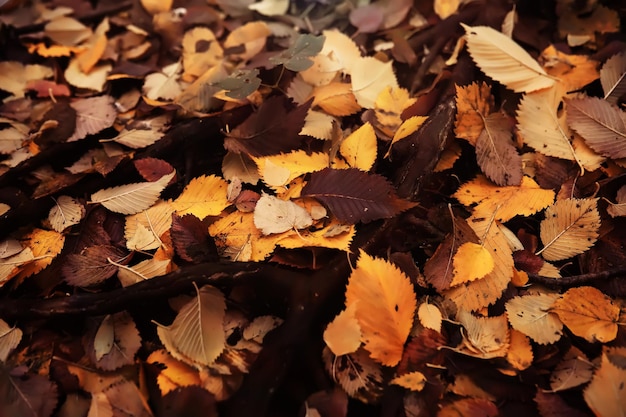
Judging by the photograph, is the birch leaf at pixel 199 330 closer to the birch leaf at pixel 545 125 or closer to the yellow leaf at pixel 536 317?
the yellow leaf at pixel 536 317

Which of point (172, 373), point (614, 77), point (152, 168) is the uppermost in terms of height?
point (614, 77)

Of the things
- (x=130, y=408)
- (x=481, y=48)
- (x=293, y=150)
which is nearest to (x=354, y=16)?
(x=481, y=48)

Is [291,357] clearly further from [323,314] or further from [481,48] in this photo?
[481,48]

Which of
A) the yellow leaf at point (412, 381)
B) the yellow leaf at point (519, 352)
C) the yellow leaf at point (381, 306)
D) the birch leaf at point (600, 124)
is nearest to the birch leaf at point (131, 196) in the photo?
the yellow leaf at point (381, 306)

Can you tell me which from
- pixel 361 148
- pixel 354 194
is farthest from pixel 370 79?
pixel 354 194

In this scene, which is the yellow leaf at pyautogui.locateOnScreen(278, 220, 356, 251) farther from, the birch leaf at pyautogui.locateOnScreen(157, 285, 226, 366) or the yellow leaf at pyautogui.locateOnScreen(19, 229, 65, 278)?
the yellow leaf at pyautogui.locateOnScreen(19, 229, 65, 278)

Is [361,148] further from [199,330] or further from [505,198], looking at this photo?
[199,330]
